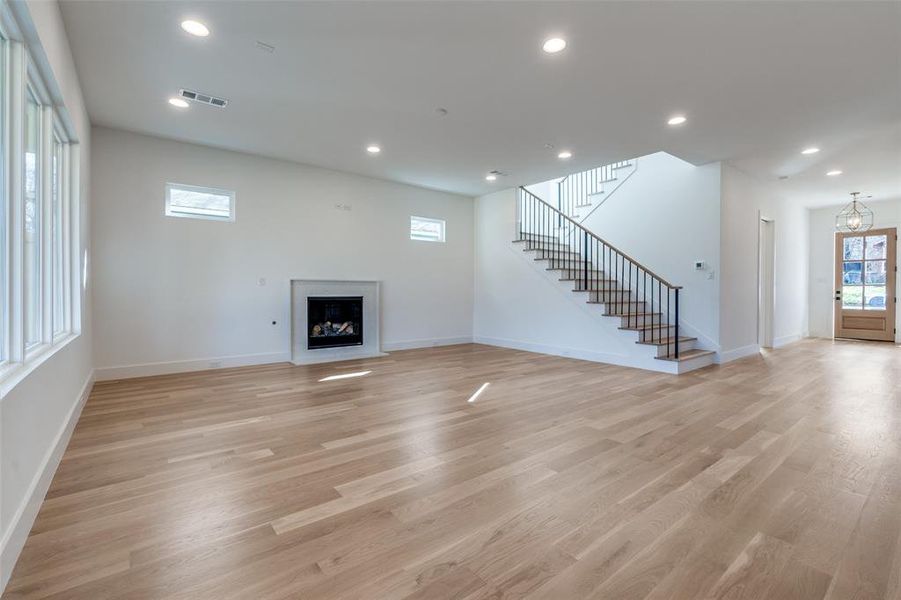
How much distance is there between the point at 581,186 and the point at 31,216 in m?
7.78

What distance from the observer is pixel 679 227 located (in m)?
6.43

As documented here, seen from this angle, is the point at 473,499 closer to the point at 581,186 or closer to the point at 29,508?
the point at 29,508

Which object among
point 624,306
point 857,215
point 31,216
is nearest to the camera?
point 31,216

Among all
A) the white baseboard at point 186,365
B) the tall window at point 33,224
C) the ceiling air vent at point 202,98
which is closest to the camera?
the tall window at point 33,224

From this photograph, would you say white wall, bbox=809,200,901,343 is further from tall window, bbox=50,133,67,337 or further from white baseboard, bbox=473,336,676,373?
tall window, bbox=50,133,67,337

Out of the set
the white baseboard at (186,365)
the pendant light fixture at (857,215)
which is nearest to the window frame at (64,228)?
the white baseboard at (186,365)

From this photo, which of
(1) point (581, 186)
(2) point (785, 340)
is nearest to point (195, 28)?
(1) point (581, 186)

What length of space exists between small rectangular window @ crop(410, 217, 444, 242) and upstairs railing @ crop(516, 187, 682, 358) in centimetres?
149

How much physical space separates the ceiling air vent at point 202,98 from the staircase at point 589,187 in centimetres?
507

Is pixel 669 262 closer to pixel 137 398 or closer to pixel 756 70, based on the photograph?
pixel 756 70

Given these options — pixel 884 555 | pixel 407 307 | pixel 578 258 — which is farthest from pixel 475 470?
pixel 578 258

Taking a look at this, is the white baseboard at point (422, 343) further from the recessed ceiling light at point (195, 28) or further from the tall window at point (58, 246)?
the recessed ceiling light at point (195, 28)

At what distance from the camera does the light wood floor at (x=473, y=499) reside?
163cm

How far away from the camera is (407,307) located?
7613mm
